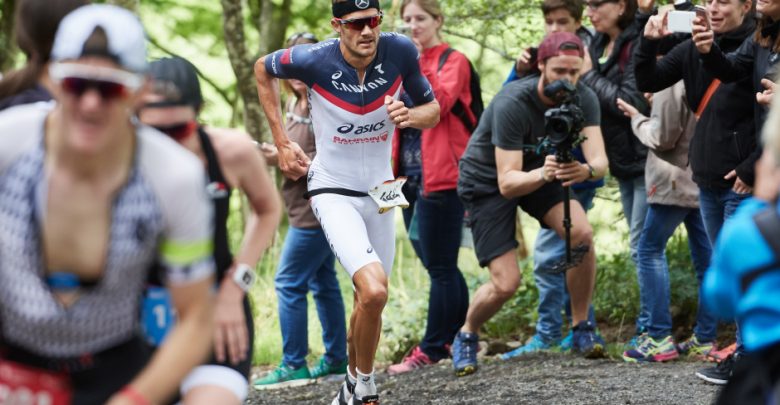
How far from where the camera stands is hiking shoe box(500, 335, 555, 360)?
8.60 metres

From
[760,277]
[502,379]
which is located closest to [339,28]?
[502,379]

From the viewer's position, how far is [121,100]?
3.03m

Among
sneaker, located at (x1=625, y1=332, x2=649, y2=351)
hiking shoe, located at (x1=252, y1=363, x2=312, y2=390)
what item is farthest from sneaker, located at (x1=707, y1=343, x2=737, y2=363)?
hiking shoe, located at (x1=252, y1=363, x2=312, y2=390)

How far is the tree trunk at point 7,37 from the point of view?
52.2ft

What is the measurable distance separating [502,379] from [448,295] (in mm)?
1295

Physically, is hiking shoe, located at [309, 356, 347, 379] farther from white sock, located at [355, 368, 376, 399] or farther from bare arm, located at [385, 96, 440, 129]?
bare arm, located at [385, 96, 440, 129]

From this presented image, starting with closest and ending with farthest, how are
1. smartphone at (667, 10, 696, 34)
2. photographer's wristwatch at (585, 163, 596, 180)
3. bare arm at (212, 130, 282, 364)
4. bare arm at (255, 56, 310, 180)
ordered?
bare arm at (212, 130, 282, 364)
smartphone at (667, 10, 696, 34)
bare arm at (255, 56, 310, 180)
photographer's wristwatch at (585, 163, 596, 180)

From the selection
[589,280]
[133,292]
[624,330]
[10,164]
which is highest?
[10,164]

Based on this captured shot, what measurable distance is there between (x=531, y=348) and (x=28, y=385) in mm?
5856

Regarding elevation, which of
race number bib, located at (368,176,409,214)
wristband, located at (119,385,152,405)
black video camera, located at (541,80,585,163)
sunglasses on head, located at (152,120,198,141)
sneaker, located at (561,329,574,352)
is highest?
sunglasses on head, located at (152,120,198,141)

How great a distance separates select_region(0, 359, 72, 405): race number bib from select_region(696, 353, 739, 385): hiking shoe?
15.5ft

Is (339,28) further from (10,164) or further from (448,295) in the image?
(10,164)

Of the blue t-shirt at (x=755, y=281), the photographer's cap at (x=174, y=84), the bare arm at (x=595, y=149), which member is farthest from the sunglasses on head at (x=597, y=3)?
the blue t-shirt at (x=755, y=281)

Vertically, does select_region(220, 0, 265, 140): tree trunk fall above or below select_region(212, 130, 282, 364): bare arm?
below
